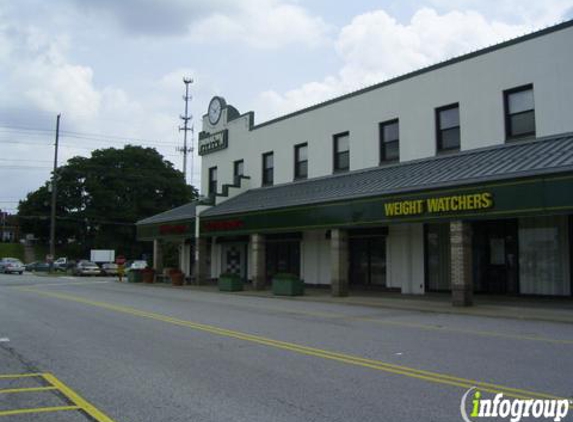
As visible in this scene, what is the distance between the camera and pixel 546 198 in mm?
15500

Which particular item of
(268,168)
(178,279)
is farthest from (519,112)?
(178,279)

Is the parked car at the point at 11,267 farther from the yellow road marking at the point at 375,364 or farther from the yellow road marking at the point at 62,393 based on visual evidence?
the yellow road marking at the point at 62,393

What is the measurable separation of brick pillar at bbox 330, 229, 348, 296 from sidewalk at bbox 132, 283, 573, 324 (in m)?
0.42

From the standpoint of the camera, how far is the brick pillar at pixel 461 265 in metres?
17.7

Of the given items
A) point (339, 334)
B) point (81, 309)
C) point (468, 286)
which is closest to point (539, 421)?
point (339, 334)

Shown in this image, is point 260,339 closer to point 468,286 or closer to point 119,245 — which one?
point 468,286

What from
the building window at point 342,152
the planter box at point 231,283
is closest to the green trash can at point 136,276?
the planter box at point 231,283

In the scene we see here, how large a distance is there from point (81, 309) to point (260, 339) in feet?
28.8

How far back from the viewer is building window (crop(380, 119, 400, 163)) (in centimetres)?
2458

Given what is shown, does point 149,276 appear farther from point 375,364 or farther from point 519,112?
point 375,364

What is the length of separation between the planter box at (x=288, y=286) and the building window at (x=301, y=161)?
7085 mm

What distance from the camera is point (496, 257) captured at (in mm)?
20891

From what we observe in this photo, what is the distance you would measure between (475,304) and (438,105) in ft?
27.4

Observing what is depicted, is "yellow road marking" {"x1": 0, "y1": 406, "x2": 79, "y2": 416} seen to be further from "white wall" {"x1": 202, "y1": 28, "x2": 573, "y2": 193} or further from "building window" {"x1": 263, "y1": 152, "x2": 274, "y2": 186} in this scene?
"building window" {"x1": 263, "y1": 152, "x2": 274, "y2": 186}
